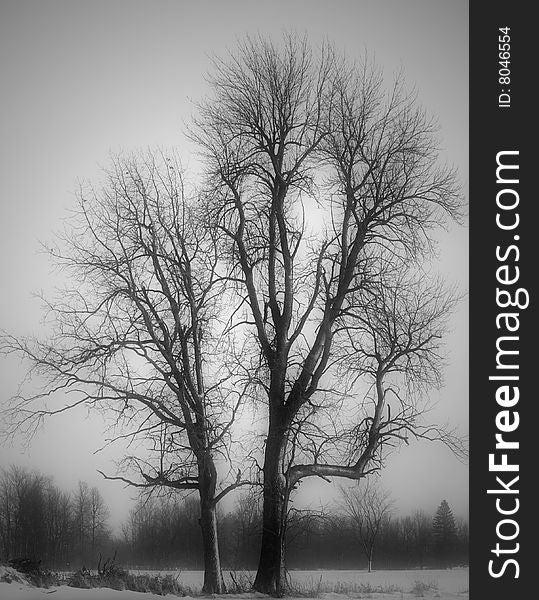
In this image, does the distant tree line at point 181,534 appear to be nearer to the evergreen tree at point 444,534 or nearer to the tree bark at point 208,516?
the evergreen tree at point 444,534

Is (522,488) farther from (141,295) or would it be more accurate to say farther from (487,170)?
(141,295)

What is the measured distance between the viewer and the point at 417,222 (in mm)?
8578

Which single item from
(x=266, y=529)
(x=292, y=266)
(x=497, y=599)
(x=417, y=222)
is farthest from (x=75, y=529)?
(x=417, y=222)

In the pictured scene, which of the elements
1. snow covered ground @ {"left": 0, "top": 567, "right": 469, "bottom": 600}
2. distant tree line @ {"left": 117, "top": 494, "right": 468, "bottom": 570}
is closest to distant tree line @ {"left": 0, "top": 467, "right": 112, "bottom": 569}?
distant tree line @ {"left": 117, "top": 494, "right": 468, "bottom": 570}

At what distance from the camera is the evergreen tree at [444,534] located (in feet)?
27.9

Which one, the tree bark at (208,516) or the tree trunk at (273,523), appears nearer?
the tree trunk at (273,523)

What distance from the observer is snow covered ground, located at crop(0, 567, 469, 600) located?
7898mm

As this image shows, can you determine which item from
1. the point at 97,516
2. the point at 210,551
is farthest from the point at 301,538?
the point at 97,516

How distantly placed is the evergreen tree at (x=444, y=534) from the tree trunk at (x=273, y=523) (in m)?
1.80

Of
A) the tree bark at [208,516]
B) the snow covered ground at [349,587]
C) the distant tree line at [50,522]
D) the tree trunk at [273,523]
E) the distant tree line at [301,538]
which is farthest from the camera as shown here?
the distant tree line at [50,522]

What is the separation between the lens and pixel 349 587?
8.27 metres

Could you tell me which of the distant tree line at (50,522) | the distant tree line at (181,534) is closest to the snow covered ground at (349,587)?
the distant tree line at (181,534)

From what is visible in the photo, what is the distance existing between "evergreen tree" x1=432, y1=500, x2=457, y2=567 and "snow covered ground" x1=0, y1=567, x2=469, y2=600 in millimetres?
232

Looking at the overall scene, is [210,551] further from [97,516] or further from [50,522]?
[50,522]
